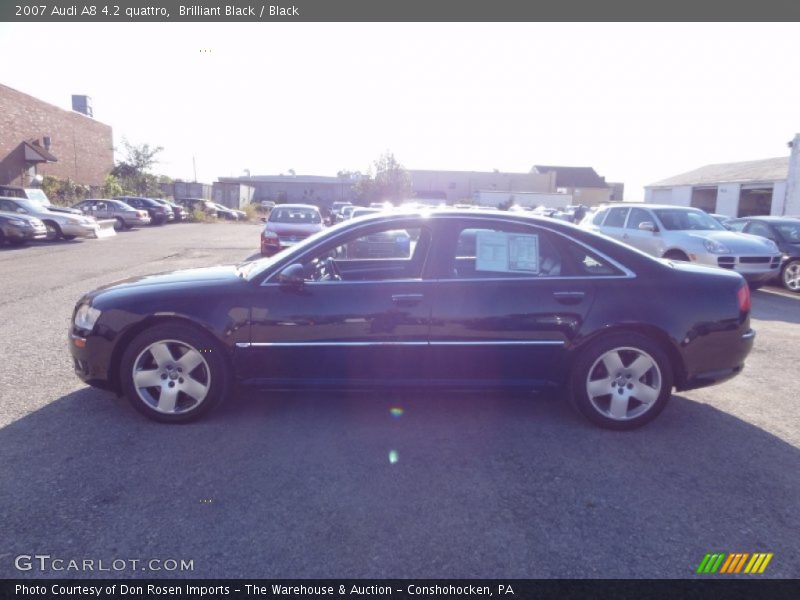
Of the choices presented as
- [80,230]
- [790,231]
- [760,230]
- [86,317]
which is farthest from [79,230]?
[790,231]

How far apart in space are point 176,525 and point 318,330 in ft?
5.29

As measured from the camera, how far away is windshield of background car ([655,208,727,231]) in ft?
36.6

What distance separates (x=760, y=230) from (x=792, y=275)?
152cm

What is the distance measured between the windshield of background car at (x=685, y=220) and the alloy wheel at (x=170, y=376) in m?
10.0

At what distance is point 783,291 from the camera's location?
11.7 metres

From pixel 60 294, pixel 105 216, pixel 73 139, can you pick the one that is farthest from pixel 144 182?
pixel 60 294

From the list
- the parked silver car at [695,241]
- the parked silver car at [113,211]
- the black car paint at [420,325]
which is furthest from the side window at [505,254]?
the parked silver car at [113,211]

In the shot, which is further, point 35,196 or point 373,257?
point 35,196

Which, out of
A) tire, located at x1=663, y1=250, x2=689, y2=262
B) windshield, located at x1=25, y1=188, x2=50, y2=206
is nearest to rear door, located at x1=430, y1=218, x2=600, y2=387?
tire, located at x1=663, y1=250, x2=689, y2=262

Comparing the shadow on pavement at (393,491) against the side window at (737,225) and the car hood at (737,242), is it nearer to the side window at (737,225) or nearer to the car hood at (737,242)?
the car hood at (737,242)

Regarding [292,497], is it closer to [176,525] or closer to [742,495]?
[176,525]

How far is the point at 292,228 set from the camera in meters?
13.3

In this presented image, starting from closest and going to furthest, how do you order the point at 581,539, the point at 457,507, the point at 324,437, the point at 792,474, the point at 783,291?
the point at 581,539
the point at 457,507
the point at 792,474
the point at 324,437
the point at 783,291

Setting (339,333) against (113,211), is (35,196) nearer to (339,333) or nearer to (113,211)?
(113,211)
